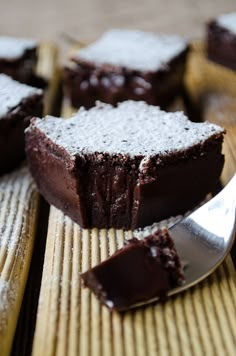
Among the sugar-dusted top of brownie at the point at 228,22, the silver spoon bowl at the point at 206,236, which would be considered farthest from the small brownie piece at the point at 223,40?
the silver spoon bowl at the point at 206,236

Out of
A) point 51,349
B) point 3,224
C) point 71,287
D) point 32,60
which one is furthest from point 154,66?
point 51,349

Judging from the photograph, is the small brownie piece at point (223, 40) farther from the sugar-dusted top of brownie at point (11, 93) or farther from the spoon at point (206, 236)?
the spoon at point (206, 236)

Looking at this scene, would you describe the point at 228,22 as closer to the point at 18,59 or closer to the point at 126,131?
the point at 18,59

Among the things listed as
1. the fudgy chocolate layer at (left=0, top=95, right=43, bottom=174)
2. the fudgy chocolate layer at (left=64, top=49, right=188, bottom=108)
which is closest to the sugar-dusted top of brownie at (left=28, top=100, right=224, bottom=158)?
the fudgy chocolate layer at (left=0, top=95, right=43, bottom=174)

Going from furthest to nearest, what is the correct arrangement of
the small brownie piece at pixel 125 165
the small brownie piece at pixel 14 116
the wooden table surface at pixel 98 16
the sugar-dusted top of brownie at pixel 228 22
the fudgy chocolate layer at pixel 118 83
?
the wooden table surface at pixel 98 16 < the sugar-dusted top of brownie at pixel 228 22 < the fudgy chocolate layer at pixel 118 83 < the small brownie piece at pixel 14 116 < the small brownie piece at pixel 125 165

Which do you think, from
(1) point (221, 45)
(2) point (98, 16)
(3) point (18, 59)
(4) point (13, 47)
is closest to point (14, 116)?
(3) point (18, 59)

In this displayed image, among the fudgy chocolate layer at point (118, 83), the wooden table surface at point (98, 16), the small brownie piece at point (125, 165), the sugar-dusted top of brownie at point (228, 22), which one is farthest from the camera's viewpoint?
the wooden table surface at point (98, 16)

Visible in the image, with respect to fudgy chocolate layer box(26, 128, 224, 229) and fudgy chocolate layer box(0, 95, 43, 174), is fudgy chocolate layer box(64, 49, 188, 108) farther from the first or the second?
fudgy chocolate layer box(26, 128, 224, 229)
